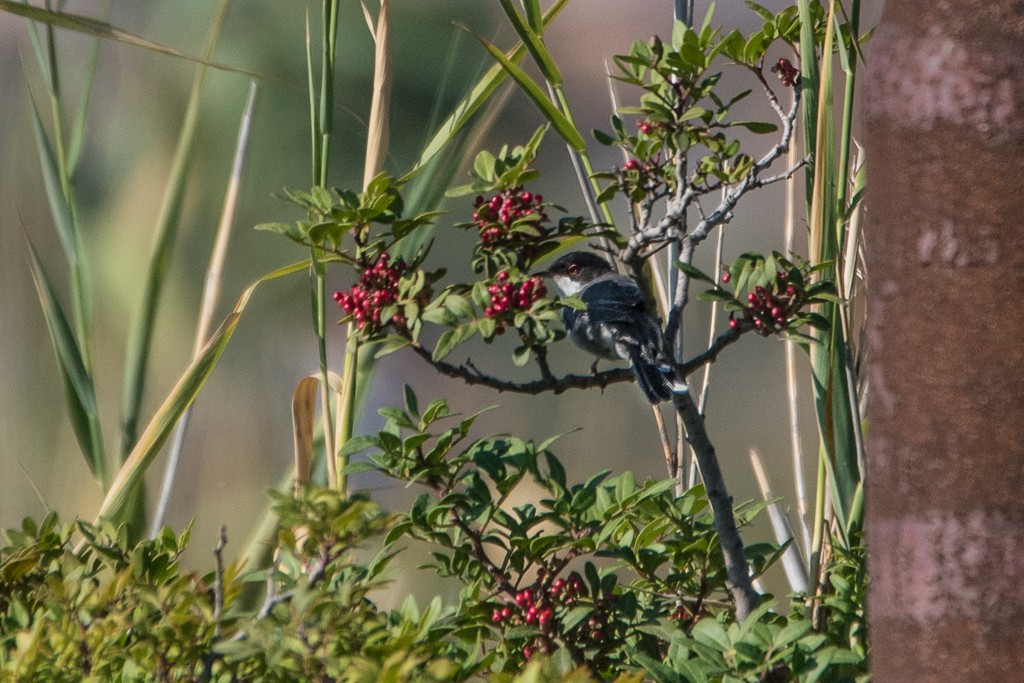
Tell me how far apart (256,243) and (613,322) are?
1.02 m

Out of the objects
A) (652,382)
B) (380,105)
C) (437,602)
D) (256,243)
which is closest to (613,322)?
(652,382)

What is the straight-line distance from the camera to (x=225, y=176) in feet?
8.66

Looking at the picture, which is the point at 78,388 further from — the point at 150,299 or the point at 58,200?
the point at 58,200

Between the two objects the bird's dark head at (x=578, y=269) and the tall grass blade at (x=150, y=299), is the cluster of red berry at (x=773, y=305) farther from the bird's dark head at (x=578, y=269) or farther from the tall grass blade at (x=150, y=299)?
the tall grass blade at (x=150, y=299)

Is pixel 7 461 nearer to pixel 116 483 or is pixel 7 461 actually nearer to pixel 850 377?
pixel 116 483

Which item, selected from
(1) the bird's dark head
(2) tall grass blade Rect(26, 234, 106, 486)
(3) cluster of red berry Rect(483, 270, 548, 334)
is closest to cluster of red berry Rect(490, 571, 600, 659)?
(3) cluster of red berry Rect(483, 270, 548, 334)

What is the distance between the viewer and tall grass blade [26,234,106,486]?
1976mm

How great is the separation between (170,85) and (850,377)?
6.02ft

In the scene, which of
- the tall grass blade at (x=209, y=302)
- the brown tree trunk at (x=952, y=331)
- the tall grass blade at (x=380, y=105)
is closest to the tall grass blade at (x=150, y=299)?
the tall grass blade at (x=209, y=302)

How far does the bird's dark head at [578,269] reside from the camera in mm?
2416

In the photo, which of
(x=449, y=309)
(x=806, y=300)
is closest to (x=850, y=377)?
(x=806, y=300)

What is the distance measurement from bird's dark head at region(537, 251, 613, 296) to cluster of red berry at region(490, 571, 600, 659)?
1128 mm

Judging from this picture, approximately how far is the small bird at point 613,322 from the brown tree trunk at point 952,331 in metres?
0.80

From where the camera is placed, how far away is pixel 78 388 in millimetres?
1982
